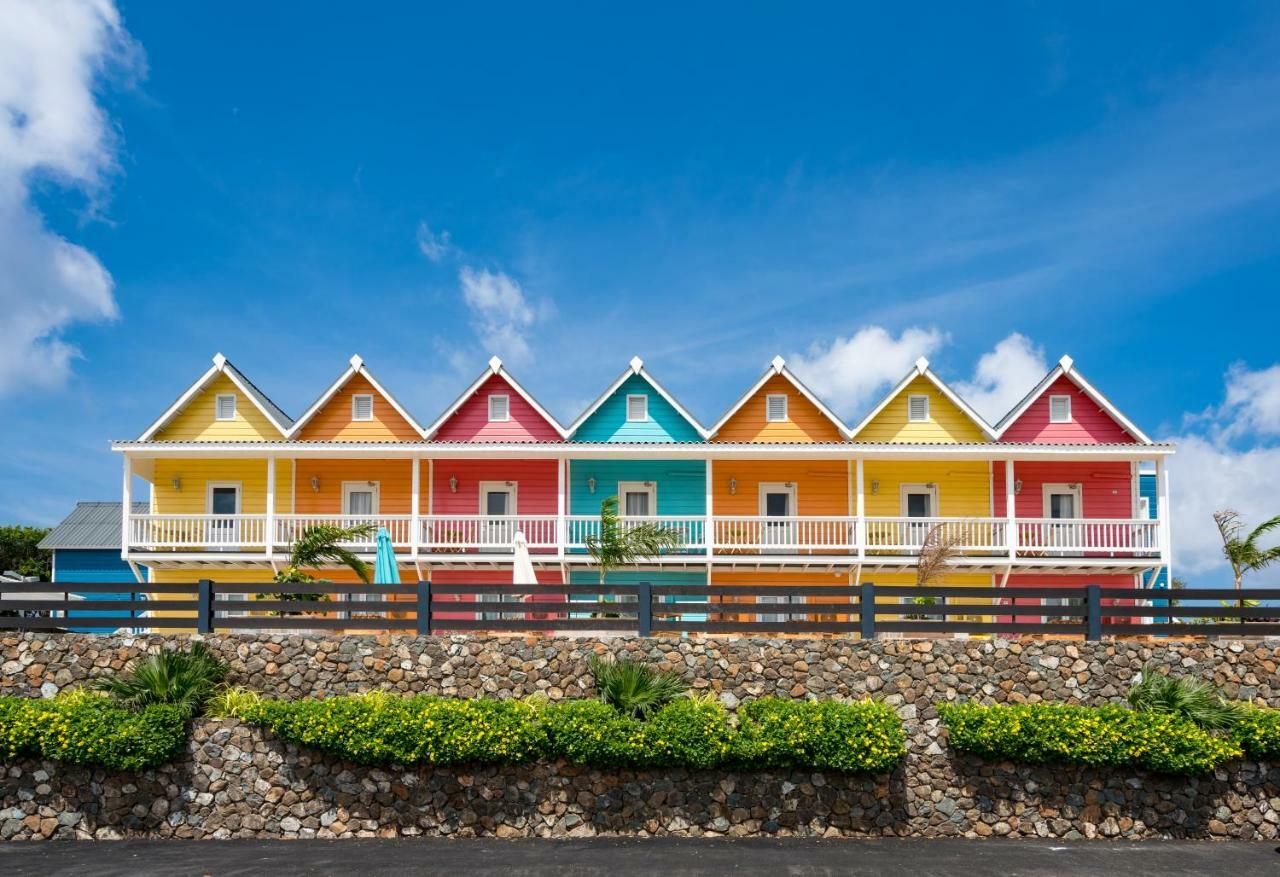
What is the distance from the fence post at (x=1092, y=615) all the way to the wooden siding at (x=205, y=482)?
18.8 m

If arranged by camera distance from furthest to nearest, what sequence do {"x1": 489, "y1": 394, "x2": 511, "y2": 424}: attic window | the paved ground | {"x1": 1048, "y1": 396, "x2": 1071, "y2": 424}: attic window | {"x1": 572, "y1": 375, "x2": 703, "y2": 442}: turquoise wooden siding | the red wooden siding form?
1. {"x1": 489, "y1": 394, "x2": 511, "y2": 424}: attic window
2. {"x1": 1048, "y1": 396, "x2": 1071, "y2": 424}: attic window
3. the red wooden siding
4. {"x1": 572, "y1": 375, "x2": 703, "y2": 442}: turquoise wooden siding
5. the paved ground

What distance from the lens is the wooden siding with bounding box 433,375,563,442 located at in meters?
28.1

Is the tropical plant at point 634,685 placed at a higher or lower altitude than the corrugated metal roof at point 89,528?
lower

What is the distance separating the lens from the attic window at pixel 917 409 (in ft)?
92.5

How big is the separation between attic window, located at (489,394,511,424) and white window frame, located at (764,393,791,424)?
644cm

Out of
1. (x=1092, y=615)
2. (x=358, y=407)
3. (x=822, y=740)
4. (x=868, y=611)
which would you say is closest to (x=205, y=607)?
(x=822, y=740)

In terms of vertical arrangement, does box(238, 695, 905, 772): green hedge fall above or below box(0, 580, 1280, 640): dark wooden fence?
below

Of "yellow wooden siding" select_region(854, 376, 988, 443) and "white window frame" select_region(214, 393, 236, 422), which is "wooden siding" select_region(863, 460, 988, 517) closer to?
"yellow wooden siding" select_region(854, 376, 988, 443)

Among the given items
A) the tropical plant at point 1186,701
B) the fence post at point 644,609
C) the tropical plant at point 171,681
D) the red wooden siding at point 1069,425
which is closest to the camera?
the tropical plant at point 1186,701

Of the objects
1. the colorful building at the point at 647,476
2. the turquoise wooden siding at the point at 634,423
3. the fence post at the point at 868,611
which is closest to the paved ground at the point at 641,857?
the fence post at the point at 868,611

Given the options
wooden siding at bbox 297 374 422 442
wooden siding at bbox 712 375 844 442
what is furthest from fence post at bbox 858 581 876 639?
wooden siding at bbox 297 374 422 442

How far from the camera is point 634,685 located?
16.1 m

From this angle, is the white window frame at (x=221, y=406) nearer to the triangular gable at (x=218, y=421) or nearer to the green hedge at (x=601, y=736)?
the triangular gable at (x=218, y=421)

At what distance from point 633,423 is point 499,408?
342cm
